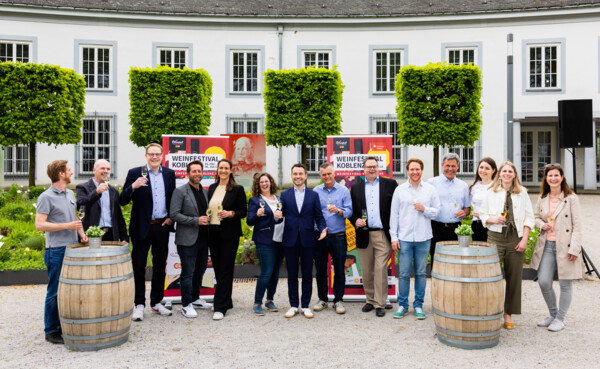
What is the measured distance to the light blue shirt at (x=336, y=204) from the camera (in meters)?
6.09

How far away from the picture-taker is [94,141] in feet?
66.1

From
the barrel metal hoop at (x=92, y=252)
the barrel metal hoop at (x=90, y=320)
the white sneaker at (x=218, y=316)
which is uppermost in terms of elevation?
the barrel metal hoop at (x=92, y=252)

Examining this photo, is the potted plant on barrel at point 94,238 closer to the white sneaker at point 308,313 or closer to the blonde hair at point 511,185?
the white sneaker at point 308,313

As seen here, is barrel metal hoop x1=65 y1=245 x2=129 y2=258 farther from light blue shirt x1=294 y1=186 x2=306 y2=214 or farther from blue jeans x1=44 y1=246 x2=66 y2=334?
light blue shirt x1=294 y1=186 x2=306 y2=214

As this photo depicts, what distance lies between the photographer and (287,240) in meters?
5.90

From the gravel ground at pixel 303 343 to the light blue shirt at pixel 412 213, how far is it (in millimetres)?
1019

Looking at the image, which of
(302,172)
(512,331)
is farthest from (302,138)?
(512,331)

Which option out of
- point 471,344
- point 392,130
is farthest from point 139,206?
point 392,130

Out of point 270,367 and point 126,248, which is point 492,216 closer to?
point 270,367

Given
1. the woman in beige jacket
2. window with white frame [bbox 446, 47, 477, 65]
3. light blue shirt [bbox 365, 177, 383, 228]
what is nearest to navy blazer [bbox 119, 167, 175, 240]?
light blue shirt [bbox 365, 177, 383, 228]

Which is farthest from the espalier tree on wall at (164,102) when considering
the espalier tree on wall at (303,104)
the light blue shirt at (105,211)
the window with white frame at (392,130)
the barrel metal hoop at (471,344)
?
the barrel metal hoop at (471,344)

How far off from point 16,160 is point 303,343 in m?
19.1

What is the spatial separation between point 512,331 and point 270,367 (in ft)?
9.09

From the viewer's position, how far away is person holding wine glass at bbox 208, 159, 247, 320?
5910mm
